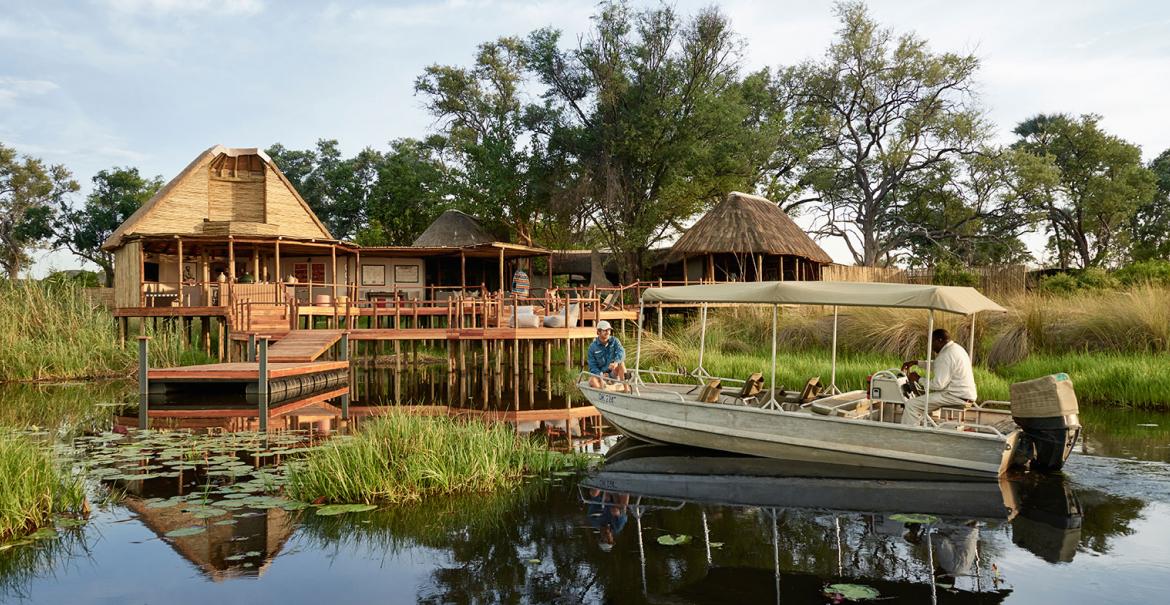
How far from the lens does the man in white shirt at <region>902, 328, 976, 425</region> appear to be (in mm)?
9711

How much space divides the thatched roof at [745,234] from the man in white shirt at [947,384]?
18866mm

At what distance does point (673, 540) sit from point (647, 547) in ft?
0.88

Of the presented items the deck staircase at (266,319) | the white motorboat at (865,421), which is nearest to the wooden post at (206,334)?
the deck staircase at (266,319)

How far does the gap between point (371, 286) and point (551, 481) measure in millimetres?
22104

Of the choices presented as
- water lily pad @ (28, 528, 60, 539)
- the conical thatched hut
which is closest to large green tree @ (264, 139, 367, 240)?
the conical thatched hut

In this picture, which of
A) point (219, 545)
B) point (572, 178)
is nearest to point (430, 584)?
point (219, 545)

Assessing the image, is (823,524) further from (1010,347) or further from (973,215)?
(973,215)

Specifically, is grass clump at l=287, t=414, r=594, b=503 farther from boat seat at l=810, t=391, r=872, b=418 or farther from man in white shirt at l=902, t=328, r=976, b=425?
man in white shirt at l=902, t=328, r=976, b=425

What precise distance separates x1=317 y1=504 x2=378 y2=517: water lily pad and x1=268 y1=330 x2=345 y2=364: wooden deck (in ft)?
35.6

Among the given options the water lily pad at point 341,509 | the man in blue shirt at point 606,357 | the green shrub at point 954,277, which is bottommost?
the water lily pad at point 341,509

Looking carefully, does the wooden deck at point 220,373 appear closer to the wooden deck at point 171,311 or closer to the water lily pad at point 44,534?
the wooden deck at point 171,311

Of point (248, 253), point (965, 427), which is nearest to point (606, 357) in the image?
point (965, 427)

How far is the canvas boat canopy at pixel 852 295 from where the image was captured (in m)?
9.23

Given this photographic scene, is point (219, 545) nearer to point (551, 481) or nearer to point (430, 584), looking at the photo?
point (430, 584)
